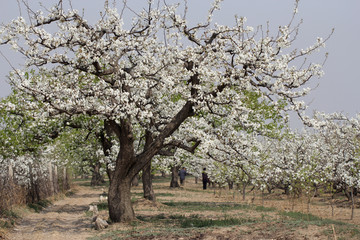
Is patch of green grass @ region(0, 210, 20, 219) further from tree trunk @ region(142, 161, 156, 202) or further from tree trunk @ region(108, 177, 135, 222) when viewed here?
tree trunk @ region(142, 161, 156, 202)

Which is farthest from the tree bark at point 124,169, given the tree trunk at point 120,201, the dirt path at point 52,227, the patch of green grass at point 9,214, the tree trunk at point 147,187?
the tree trunk at point 147,187

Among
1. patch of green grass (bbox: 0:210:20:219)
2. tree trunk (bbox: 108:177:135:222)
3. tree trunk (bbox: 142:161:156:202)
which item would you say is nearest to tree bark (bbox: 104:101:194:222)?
tree trunk (bbox: 108:177:135:222)

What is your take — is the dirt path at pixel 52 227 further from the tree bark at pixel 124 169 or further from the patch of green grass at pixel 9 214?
the tree bark at pixel 124 169

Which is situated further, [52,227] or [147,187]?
[147,187]

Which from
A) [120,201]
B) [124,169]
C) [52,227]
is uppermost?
[124,169]

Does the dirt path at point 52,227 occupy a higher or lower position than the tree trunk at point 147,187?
lower

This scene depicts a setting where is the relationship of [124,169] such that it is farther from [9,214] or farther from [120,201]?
[9,214]

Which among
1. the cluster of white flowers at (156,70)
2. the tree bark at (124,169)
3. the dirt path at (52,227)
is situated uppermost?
the cluster of white flowers at (156,70)

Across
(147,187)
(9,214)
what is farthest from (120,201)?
(147,187)

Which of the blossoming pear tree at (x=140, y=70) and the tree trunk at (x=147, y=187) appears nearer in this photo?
the blossoming pear tree at (x=140, y=70)

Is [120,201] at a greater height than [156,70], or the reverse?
[156,70]

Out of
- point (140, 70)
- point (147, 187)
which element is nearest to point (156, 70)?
point (140, 70)

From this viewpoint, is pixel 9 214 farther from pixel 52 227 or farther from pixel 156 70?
pixel 156 70

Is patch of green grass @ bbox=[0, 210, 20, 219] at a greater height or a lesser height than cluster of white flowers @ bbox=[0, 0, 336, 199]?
lesser
